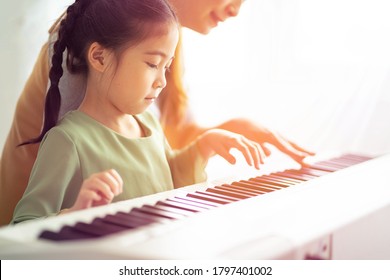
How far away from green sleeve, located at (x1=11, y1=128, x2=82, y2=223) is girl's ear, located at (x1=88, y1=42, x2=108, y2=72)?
99mm

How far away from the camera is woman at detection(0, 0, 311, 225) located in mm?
836

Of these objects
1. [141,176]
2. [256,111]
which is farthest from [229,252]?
[256,111]

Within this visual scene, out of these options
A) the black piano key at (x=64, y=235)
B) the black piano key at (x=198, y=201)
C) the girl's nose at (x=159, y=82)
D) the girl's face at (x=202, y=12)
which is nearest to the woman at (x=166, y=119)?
the girl's face at (x=202, y=12)

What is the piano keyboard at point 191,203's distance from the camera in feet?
1.73

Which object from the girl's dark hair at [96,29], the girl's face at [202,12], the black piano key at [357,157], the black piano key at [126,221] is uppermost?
the girl's face at [202,12]

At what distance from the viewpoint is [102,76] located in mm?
793

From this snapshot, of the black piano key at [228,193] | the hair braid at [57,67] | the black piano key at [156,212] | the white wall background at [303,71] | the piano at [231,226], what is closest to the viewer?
the piano at [231,226]

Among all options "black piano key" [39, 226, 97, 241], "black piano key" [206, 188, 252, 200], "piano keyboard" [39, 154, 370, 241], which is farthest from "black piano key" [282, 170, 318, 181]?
"black piano key" [39, 226, 97, 241]

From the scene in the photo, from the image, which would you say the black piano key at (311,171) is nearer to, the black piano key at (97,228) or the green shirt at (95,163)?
the green shirt at (95,163)

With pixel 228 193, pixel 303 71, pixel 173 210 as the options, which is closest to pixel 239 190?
pixel 228 193

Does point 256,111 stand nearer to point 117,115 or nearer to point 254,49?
point 254,49

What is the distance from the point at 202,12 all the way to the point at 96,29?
0.22 metres

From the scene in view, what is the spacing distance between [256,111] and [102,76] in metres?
0.36

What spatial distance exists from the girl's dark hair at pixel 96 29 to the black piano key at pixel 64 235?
291mm
